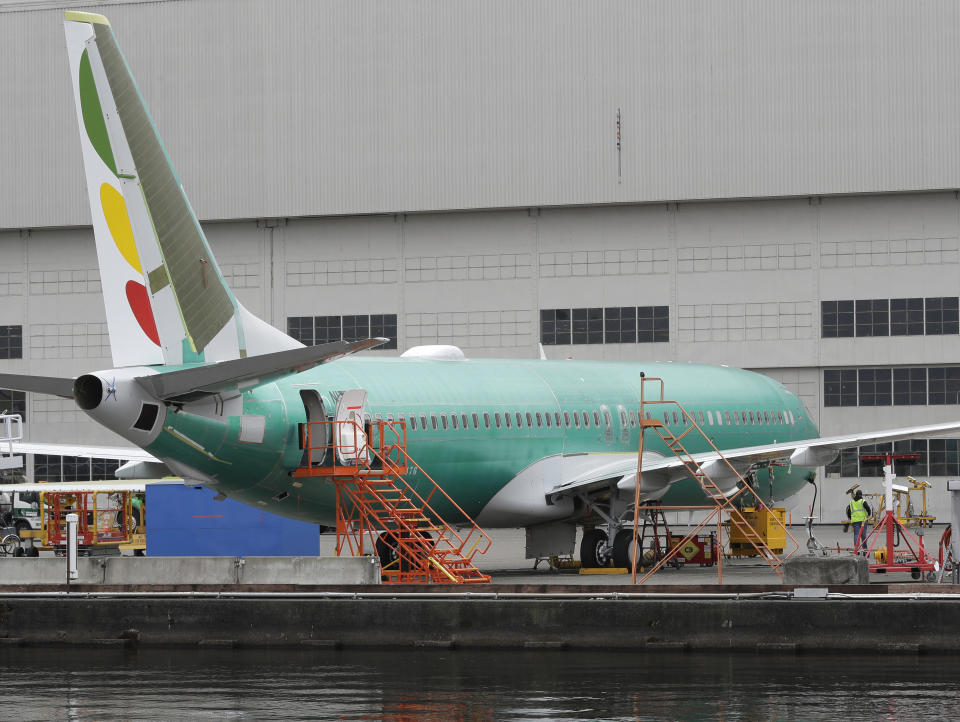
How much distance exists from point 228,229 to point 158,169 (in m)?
33.9

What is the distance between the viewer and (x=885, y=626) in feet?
67.3

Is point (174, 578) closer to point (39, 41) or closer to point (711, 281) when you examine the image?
point (711, 281)

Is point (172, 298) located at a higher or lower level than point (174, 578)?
higher

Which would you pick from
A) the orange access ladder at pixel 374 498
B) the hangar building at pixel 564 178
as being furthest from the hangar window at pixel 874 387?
the orange access ladder at pixel 374 498

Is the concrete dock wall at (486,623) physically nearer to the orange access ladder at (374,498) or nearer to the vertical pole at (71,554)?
the vertical pole at (71,554)

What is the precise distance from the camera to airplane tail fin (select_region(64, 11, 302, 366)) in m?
23.7

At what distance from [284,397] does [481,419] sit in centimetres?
638

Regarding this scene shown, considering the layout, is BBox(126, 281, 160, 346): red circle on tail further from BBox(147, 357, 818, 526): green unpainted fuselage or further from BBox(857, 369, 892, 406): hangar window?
BBox(857, 369, 892, 406): hangar window

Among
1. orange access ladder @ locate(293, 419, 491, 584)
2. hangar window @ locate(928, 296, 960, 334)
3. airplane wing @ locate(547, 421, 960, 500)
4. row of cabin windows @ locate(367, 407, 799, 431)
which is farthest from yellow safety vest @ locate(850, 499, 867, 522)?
hangar window @ locate(928, 296, 960, 334)

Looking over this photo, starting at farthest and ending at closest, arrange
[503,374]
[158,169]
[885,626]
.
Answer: [503,374], [158,169], [885,626]

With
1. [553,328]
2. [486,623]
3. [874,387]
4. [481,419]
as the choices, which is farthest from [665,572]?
[553,328]

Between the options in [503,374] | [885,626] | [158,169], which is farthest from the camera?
[503,374]

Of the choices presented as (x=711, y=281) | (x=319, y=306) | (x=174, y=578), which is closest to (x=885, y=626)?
(x=174, y=578)

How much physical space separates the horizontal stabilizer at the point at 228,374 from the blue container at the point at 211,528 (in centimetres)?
966
